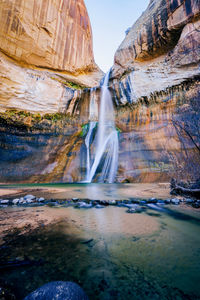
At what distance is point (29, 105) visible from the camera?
37.0 feet

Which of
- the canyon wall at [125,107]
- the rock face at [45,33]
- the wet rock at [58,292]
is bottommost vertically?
the wet rock at [58,292]

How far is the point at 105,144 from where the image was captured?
42.4 ft

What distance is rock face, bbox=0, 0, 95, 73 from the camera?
10.8m

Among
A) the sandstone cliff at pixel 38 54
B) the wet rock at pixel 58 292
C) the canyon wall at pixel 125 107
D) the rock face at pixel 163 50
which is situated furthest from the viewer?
the sandstone cliff at pixel 38 54

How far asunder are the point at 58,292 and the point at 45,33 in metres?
16.7

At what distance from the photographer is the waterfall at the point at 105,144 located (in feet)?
39.2

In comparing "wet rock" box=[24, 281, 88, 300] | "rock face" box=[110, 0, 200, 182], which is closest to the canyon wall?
"rock face" box=[110, 0, 200, 182]

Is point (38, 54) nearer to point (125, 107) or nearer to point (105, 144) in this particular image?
point (125, 107)

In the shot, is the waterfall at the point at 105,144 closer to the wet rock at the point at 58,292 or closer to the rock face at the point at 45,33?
the rock face at the point at 45,33

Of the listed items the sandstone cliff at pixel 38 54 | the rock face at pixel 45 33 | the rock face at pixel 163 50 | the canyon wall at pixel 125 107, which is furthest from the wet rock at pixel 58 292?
the rock face at pixel 45 33

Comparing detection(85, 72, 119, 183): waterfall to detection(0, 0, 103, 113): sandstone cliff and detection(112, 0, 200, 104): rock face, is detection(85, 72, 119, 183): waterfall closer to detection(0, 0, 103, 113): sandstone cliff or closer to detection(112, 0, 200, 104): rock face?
detection(112, 0, 200, 104): rock face

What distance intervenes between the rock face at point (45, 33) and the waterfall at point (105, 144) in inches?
218

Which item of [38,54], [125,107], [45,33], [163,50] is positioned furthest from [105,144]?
[45,33]

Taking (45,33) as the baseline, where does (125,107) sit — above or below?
below
